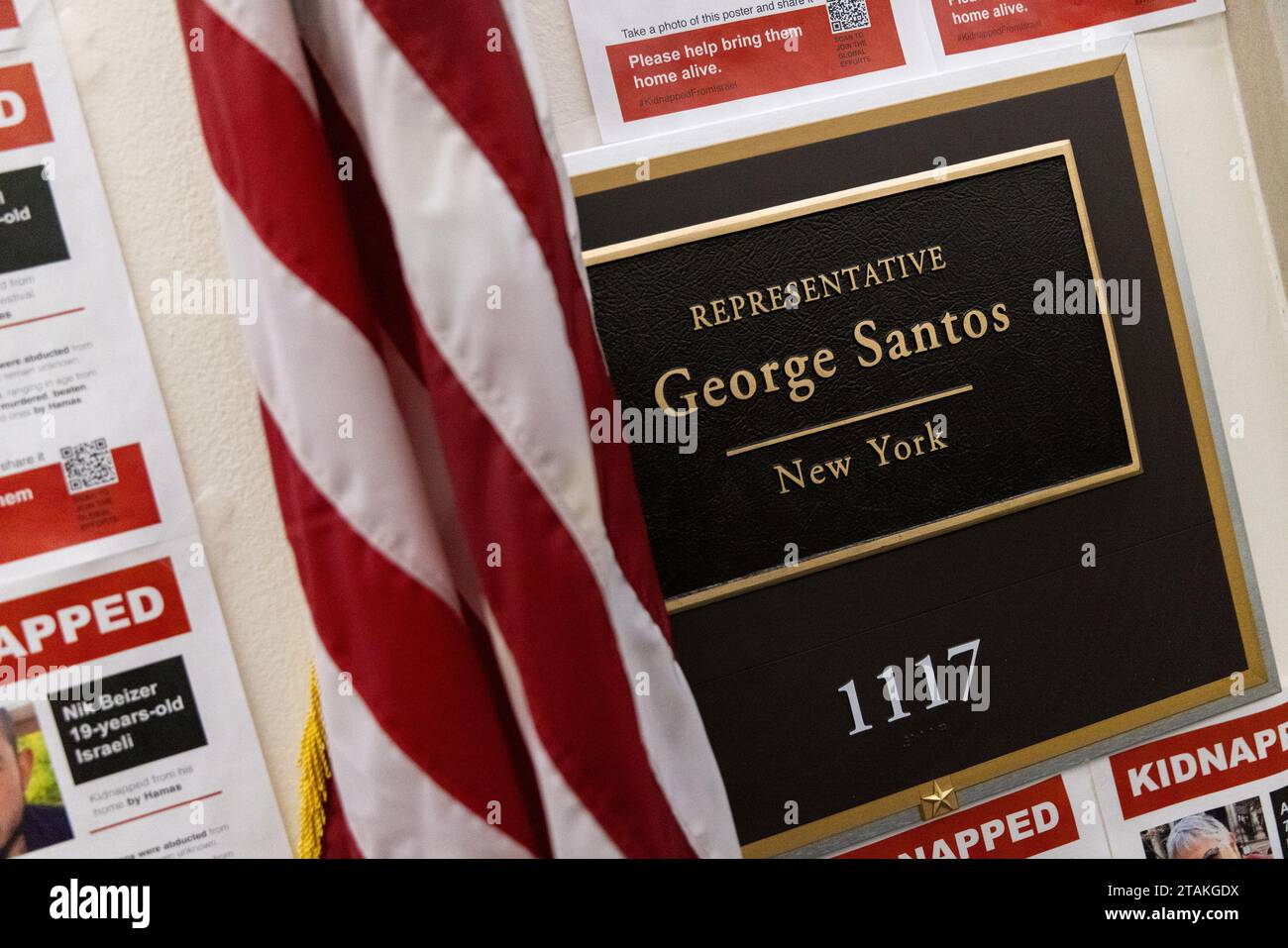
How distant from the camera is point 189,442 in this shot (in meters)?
0.90

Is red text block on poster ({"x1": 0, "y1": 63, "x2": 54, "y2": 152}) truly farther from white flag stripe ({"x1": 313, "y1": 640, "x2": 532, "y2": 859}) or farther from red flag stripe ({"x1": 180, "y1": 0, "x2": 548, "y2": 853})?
white flag stripe ({"x1": 313, "y1": 640, "x2": 532, "y2": 859})

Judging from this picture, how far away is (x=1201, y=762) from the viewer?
3.77 ft

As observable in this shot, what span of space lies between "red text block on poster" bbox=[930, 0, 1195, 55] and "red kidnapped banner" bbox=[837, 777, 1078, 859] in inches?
34.2

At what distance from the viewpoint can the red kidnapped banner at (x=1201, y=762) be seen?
1.13 meters

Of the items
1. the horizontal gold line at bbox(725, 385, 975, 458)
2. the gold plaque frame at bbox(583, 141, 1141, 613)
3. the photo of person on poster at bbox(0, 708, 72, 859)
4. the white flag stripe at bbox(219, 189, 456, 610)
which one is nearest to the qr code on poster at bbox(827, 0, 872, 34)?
the gold plaque frame at bbox(583, 141, 1141, 613)

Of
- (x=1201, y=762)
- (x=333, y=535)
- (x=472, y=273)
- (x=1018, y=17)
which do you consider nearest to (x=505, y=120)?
(x=472, y=273)

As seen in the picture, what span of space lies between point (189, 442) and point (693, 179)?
0.58 meters

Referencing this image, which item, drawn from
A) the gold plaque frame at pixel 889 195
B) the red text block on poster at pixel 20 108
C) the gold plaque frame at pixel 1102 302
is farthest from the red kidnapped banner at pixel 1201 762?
the red text block on poster at pixel 20 108

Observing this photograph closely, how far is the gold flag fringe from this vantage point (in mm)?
825

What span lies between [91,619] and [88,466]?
14 centimetres

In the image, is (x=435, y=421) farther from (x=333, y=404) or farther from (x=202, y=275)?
(x=202, y=275)

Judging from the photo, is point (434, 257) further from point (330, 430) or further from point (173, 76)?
point (173, 76)

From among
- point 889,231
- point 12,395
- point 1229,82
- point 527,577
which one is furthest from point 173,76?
point 1229,82

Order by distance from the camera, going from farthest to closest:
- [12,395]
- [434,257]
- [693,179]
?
[693,179], [12,395], [434,257]
